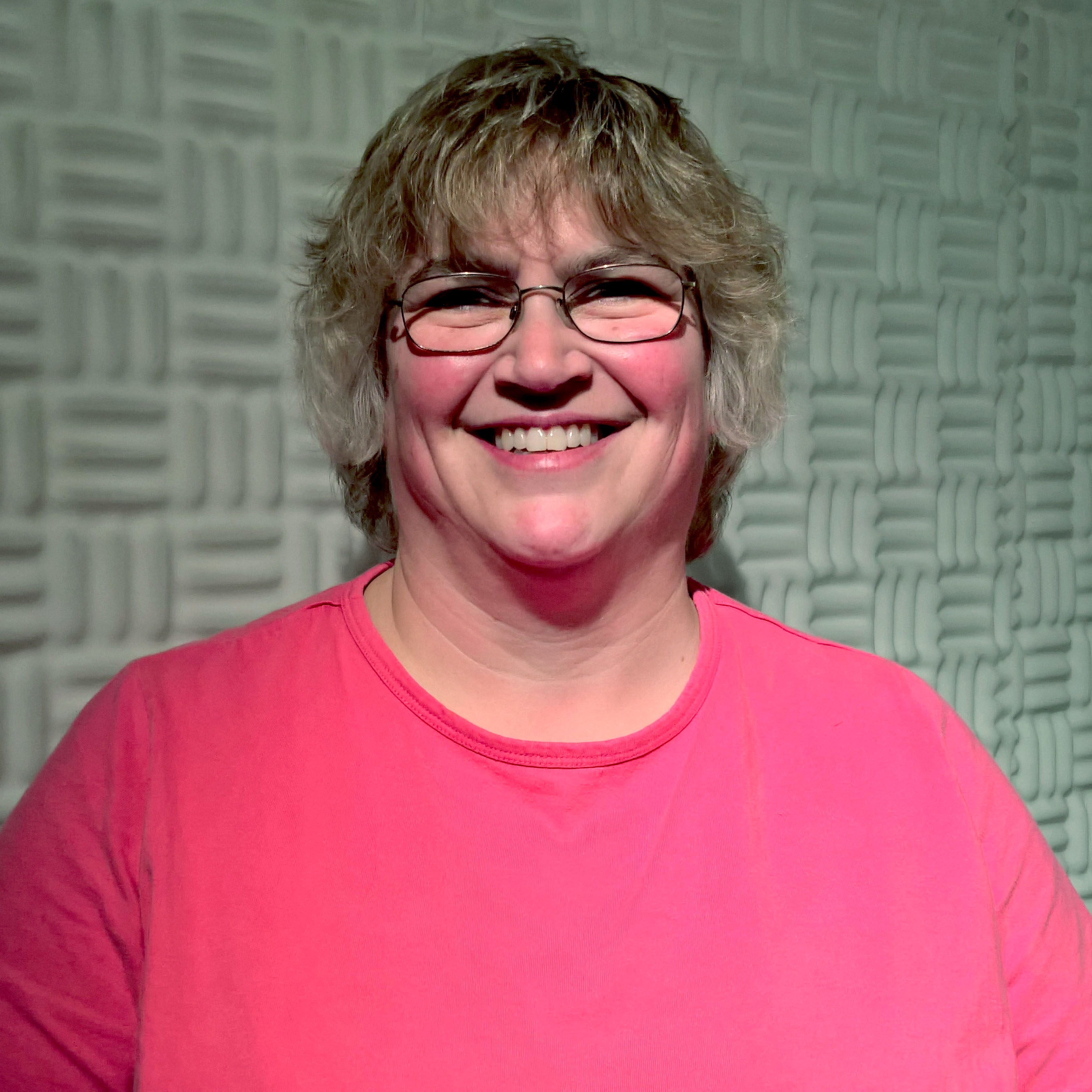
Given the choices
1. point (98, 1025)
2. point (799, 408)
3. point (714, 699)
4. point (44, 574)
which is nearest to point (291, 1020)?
point (98, 1025)

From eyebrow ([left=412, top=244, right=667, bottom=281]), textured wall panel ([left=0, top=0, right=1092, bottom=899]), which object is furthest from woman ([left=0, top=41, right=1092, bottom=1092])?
textured wall panel ([left=0, top=0, right=1092, bottom=899])

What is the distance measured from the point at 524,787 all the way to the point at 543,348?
0.41m

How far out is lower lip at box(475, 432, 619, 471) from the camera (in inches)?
39.1

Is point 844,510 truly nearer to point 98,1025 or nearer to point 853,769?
point 853,769

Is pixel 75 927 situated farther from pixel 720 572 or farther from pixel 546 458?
pixel 720 572

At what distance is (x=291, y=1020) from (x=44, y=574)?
0.74 meters

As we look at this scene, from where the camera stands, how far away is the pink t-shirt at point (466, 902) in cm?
93

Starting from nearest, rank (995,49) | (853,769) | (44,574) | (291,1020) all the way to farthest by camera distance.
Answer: (291,1020) → (853,769) → (44,574) → (995,49)

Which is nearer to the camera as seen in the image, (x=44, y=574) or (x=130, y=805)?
(x=130, y=805)

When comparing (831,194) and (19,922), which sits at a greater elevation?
(831,194)

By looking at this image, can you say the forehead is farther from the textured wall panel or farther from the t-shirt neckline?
the textured wall panel

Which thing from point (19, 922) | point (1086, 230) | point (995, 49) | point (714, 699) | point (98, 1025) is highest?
point (995, 49)

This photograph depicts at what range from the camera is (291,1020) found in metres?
0.93

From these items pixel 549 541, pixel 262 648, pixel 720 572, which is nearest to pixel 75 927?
pixel 262 648
